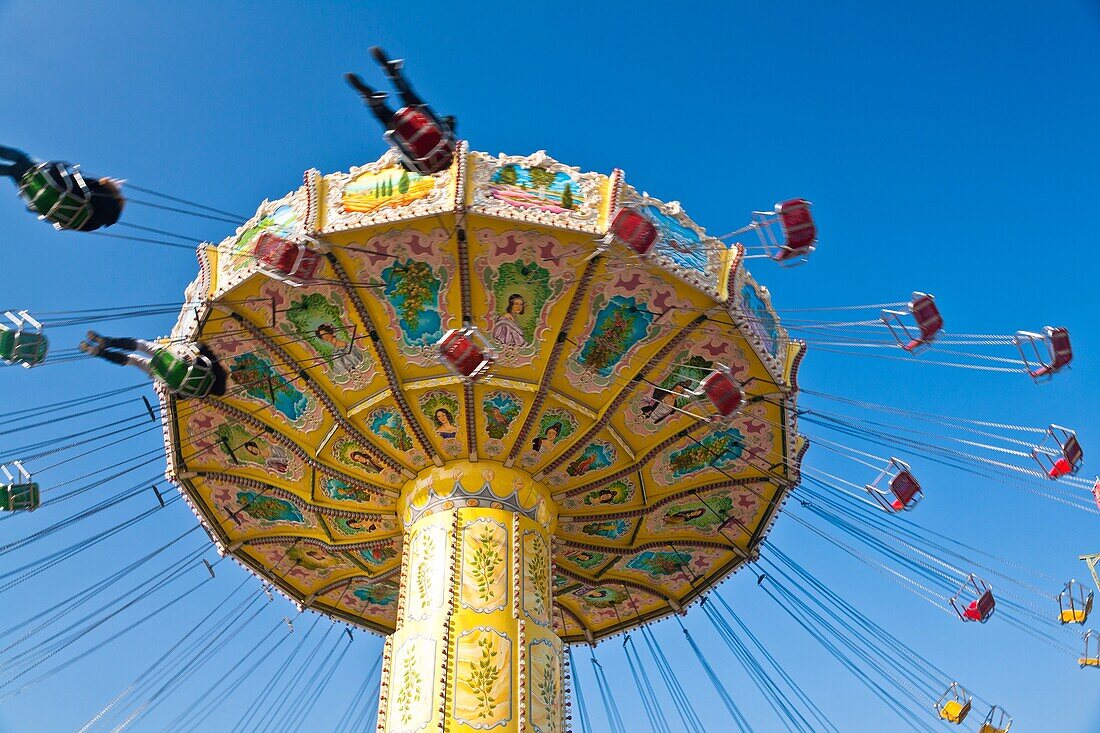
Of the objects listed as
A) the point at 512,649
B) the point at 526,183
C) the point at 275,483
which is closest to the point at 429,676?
the point at 512,649

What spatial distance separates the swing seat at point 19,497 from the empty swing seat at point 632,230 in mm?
7491

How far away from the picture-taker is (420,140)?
1052 cm

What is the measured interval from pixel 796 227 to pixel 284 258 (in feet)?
19.2

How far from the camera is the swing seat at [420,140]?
10406 millimetres

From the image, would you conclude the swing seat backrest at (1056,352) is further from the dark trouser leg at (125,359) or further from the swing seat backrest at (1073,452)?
the dark trouser leg at (125,359)

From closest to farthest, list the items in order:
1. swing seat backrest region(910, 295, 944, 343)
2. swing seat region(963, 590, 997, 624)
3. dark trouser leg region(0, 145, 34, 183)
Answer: dark trouser leg region(0, 145, 34, 183) < swing seat backrest region(910, 295, 944, 343) < swing seat region(963, 590, 997, 624)

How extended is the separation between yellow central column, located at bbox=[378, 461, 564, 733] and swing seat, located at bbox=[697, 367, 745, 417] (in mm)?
3143

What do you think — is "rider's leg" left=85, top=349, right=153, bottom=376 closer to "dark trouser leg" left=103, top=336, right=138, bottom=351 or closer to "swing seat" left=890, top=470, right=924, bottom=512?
"dark trouser leg" left=103, top=336, right=138, bottom=351

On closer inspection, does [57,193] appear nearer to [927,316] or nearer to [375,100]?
[375,100]

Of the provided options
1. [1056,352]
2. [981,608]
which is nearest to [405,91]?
[1056,352]

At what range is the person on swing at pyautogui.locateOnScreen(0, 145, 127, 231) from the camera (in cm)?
994

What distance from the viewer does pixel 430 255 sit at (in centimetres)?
1167

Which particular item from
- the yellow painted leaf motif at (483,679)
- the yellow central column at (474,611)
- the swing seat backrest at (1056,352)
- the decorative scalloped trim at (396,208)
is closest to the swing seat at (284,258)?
the decorative scalloped trim at (396,208)

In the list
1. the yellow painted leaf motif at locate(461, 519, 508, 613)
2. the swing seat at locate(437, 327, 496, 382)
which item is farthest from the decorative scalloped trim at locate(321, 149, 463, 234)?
the yellow painted leaf motif at locate(461, 519, 508, 613)
